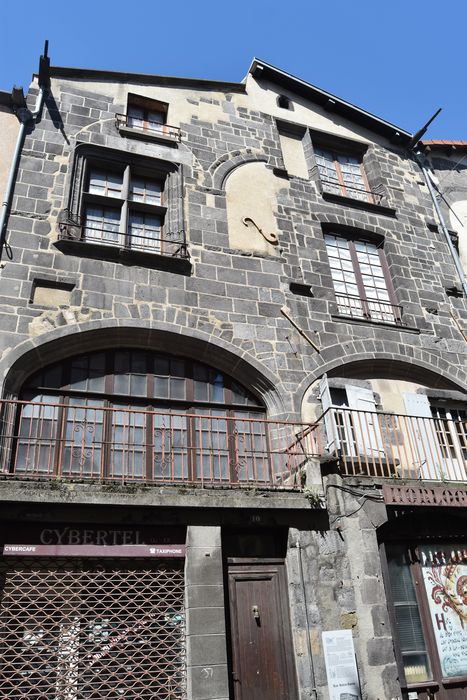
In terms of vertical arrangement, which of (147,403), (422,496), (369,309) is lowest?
(422,496)

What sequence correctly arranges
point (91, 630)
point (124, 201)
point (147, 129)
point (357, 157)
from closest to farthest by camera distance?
1. point (91, 630)
2. point (124, 201)
3. point (147, 129)
4. point (357, 157)

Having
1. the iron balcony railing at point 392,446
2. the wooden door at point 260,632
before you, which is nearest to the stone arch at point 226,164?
the iron balcony railing at point 392,446

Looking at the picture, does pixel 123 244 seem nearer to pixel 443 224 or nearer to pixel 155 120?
pixel 155 120

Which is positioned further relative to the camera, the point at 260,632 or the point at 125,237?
the point at 125,237

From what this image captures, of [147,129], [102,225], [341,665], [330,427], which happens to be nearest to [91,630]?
[341,665]

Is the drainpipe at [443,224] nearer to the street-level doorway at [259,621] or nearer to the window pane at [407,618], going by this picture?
the window pane at [407,618]

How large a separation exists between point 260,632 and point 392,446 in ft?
11.8

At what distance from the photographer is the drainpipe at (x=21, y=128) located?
8.52 meters

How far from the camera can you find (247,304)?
941 cm

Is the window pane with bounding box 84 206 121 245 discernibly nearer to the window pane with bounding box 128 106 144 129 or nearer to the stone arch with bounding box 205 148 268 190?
the stone arch with bounding box 205 148 268 190

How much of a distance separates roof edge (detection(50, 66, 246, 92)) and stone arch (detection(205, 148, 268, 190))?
1.85 meters

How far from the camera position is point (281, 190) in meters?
11.2

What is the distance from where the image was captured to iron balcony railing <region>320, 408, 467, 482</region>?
26.9ft

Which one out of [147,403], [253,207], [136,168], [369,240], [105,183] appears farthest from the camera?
[369,240]
